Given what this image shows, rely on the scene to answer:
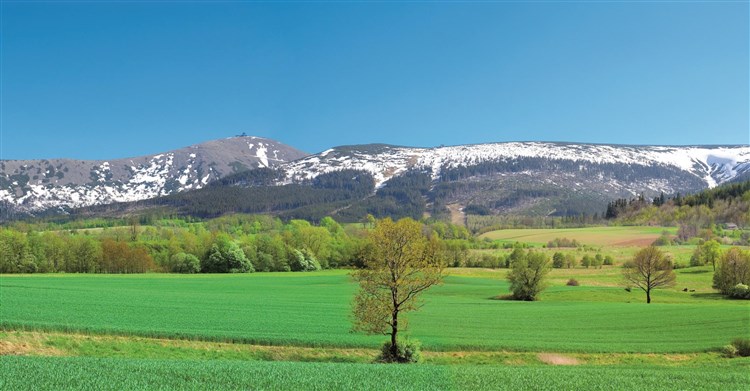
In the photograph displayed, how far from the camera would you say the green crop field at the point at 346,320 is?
127 feet

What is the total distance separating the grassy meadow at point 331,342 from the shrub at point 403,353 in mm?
1676

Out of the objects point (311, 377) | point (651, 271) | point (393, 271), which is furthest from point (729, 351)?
point (651, 271)

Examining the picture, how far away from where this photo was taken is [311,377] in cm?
2033

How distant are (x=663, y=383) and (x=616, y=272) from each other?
101797 mm

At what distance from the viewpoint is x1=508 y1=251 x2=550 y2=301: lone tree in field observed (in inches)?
2958

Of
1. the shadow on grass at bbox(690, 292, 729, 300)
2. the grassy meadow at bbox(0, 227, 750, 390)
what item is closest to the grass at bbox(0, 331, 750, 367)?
the grassy meadow at bbox(0, 227, 750, 390)

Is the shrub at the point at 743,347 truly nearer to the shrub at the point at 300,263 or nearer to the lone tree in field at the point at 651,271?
the lone tree in field at the point at 651,271

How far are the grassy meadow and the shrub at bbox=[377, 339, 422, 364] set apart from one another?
5.50ft

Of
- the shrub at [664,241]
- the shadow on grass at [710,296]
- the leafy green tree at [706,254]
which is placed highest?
the shrub at [664,241]

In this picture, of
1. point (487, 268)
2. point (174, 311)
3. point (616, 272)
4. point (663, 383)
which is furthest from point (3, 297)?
point (616, 272)

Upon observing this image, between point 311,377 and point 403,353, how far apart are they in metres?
14.3

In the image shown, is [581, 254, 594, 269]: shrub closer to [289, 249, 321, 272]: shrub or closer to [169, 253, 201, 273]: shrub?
[289, 249, 321, 272]: shrub

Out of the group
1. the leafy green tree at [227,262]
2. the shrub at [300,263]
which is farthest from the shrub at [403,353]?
the shrub at [300,263]

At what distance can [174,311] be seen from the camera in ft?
157
